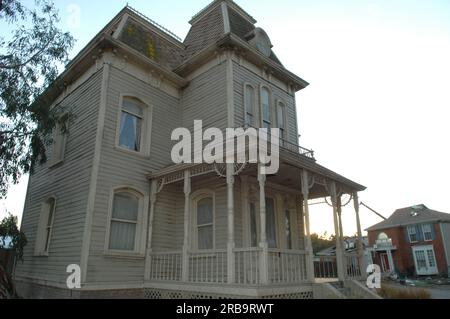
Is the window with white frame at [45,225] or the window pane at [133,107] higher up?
the window pane at [133,107]

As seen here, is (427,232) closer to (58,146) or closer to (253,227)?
(253,227)

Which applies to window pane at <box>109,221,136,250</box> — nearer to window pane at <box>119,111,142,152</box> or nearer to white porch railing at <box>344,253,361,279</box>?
window pane at <box>119,111,142,152</box>

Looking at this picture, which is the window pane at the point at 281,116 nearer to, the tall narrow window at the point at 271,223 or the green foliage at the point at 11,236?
the tall narrow window at the point at 271,223

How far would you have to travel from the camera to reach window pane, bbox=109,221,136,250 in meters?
9.52

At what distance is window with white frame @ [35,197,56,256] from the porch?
3905 millimetres

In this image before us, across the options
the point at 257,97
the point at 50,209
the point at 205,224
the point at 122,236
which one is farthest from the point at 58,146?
the point at 257,97

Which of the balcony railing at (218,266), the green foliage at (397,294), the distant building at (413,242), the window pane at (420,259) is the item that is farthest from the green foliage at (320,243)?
the balcony railing at (218,266)

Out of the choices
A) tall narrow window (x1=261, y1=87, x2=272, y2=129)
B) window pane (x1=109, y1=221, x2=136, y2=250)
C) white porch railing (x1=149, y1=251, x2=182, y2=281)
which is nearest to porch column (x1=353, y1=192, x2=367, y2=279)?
tall narrow window (x1=261, y1=87, x2=272, y2=129)

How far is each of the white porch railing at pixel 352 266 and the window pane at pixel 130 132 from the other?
750 centimetres

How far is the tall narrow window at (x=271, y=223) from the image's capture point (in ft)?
36.3

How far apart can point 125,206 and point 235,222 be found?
10.9 ft

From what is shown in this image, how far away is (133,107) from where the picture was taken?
11273mm
